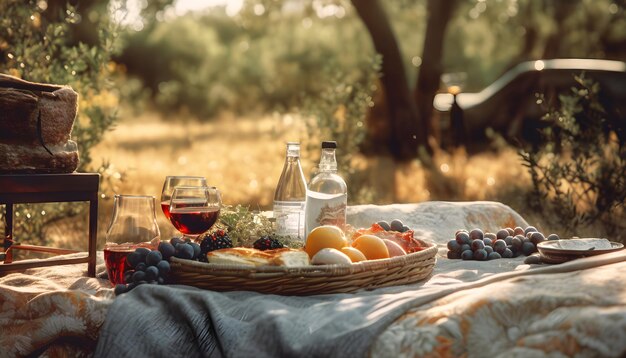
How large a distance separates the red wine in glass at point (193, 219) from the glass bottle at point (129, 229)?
0.10 meters

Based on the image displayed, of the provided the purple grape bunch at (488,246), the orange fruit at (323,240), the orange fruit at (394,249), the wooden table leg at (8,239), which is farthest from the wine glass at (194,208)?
the purple grape bunch at (488,246)

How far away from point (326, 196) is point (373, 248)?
1.13ft

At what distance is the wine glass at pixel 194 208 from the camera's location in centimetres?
320

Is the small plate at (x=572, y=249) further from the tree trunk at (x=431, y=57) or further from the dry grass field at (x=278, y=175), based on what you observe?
the tree trunk at (x=431, y=57)

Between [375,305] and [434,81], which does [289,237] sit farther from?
[434,81]

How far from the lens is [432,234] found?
4.47m

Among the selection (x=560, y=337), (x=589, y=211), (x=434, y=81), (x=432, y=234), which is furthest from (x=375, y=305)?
(x=434, y=81)

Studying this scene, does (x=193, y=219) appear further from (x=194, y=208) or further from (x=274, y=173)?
(x=274, y=173)

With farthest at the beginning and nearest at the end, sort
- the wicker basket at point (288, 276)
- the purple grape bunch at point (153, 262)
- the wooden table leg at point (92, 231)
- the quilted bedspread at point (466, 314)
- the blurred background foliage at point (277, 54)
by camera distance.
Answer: the blurred background foliage at point (277, 54) → the wooden table leg at point (92, 231) → the purple grape bunch at point (153, 262) → the wicker basket at point (288, 276) → the quilted bedspread at point (466, 314)

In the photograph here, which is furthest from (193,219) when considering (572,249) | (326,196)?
(572,249)

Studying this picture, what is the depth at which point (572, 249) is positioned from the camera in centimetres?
333

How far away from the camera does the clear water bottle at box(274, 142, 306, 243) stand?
344 cm

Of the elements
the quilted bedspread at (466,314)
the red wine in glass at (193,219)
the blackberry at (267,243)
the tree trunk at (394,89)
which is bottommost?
the quilted bedspread at (466,314)

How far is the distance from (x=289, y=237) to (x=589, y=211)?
4.19 meters
